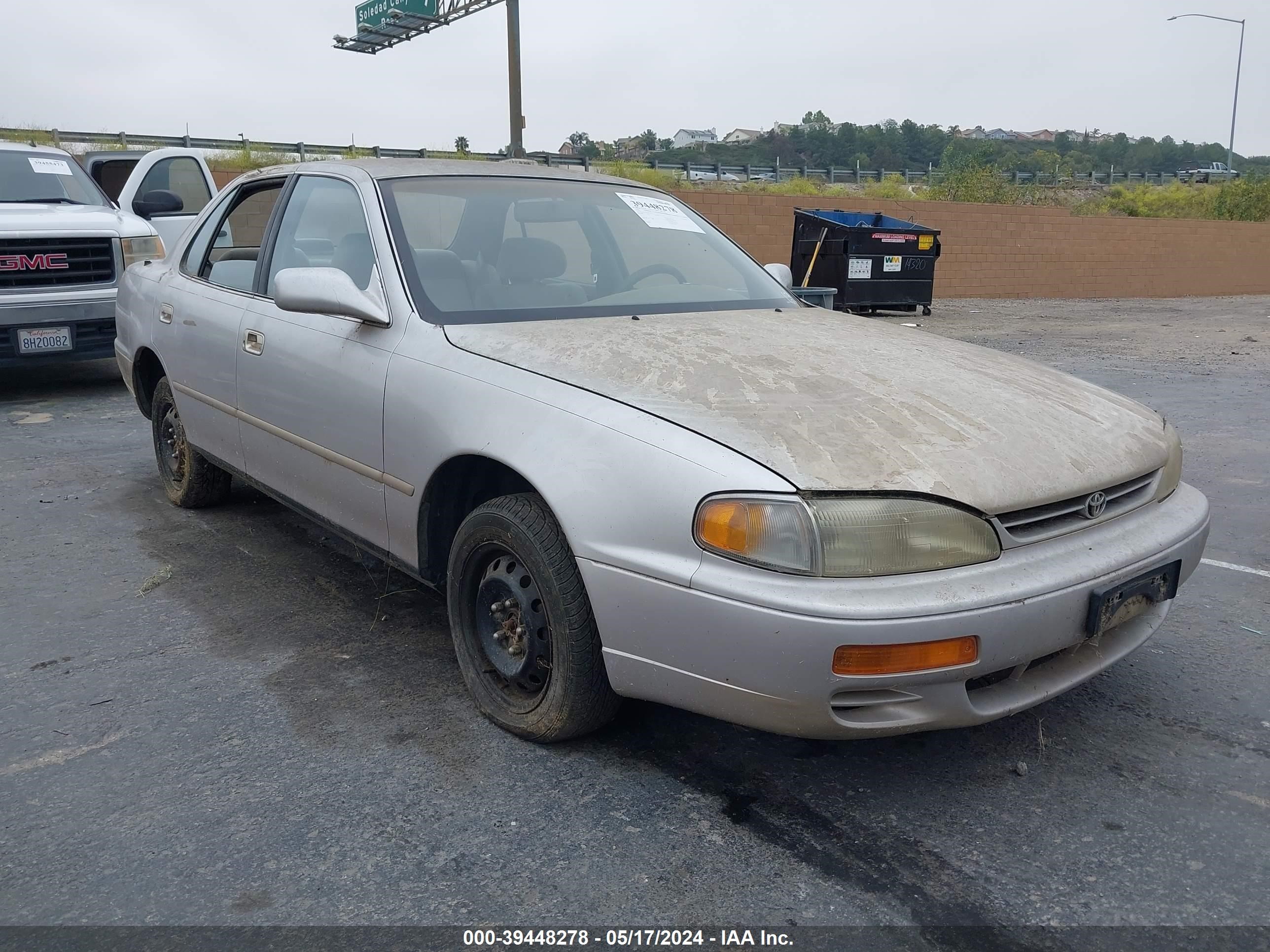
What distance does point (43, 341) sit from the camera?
759 centimetres

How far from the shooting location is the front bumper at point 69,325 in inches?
295

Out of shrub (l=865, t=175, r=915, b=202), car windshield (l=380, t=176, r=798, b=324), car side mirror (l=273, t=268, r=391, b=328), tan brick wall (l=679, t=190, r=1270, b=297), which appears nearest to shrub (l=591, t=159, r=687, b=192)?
tan brick wall (l=679, t=190, r=1270, b=297)

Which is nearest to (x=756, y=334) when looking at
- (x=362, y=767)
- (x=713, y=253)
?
(x=713, y=253)

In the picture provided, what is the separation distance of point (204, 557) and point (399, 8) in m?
20.6

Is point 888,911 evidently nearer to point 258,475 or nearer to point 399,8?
point 258,475

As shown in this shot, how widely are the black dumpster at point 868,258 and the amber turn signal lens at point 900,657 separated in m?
14.9

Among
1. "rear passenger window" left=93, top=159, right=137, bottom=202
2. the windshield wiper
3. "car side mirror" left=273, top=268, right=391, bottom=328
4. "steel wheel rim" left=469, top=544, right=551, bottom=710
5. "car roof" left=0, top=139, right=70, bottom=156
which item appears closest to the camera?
"steel wheel rim" left=469, top=544, right=551, bottom=710

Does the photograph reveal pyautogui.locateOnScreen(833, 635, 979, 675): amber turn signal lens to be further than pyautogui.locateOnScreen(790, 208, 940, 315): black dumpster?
No

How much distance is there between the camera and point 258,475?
4004 mm

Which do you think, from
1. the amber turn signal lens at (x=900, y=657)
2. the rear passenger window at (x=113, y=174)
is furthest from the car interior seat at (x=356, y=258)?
the rear passenger window at (x=113, y=174)

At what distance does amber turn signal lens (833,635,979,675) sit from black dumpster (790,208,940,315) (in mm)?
14873

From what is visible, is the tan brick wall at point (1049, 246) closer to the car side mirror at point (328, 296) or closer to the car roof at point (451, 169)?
the car roof at point (451, 169)

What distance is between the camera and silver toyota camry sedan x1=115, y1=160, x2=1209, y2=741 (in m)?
2.25

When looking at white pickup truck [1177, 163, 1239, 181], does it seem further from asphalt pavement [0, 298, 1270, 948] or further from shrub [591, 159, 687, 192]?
asphalt pavement [0, 298, 1270, 948]
